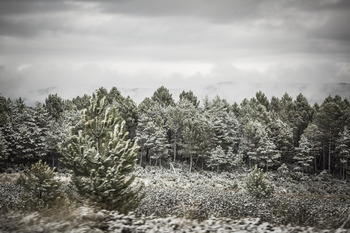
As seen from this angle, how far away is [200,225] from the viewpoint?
6824mm

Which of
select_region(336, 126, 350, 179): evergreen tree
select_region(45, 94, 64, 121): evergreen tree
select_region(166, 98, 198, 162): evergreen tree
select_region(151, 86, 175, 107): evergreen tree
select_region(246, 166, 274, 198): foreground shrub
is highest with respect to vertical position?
select_region(151, 86, 175, 107): evergreen tree

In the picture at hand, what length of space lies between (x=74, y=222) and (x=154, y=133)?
135 ft

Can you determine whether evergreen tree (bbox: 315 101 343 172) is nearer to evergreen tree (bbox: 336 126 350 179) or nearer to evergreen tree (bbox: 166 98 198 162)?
evergreen tree (bbox: 336 126 350 179)

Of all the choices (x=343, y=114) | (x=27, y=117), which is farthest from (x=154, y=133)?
(x=343, y=114)

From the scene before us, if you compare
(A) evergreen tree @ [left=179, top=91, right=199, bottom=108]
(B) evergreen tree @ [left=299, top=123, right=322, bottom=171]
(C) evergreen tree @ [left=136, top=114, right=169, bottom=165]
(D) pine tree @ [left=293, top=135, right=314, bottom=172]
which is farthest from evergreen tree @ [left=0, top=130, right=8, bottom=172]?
(B) evergreen tree @ [left=299, top=123, right=322, bottom=171]

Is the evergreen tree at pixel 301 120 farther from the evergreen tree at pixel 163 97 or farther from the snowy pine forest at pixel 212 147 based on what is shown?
the evergreen tree at pixel 163 97

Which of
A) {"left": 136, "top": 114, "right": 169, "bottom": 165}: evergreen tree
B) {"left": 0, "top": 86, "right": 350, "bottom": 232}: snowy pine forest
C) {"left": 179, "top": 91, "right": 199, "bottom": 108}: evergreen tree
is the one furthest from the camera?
{"left": 179, "top": 91, "right": 199, "bottom": 108}: evergreen tree

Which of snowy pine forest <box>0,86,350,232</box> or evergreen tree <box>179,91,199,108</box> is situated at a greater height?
evergreen tree <box>179,91,199,108</box>

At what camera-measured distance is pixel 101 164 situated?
1105cm

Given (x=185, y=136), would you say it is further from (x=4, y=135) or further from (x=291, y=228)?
(x=291, y=228)

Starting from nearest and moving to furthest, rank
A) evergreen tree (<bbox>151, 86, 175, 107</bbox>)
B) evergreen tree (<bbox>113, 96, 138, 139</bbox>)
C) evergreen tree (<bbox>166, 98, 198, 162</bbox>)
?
evergreen tree (<bbox>113, 96, 138, 139</bbox>), evergreen tree (<bbox>166, 98, 198, 162</bbox>), evergreen tree (<bbox>151, 86, 175, 107</bbox>)

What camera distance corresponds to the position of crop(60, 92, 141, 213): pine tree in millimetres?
10836

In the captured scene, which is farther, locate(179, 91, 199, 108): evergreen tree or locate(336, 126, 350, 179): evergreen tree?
locate(179, 91, 199, 108): evergreen tree

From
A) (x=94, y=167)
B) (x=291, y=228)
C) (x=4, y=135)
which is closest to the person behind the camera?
(x=291, y=228)
